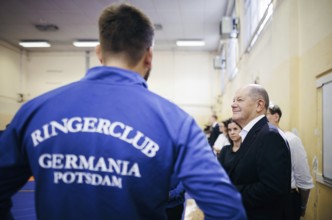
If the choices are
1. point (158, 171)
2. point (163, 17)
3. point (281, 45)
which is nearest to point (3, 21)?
point (163, 17)

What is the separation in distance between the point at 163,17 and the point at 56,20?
3.45 m

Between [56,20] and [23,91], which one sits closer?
[56,20]

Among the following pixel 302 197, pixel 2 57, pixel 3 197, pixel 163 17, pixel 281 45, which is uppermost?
pixel 163 17

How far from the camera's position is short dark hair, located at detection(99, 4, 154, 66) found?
0.97m

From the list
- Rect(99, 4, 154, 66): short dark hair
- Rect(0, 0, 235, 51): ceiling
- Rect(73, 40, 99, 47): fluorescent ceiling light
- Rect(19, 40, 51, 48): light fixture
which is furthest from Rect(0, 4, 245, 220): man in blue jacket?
Rect(19, 40, 51, 48): light fixture

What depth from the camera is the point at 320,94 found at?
8.59ft

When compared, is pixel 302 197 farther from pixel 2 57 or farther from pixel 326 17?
pixel 2 57

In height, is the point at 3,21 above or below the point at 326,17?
above

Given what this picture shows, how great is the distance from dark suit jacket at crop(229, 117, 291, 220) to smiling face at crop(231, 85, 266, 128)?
0.28 metres

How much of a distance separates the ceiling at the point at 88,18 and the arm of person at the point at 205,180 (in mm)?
7344

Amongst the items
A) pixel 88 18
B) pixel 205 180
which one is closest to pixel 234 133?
pixel 205 180

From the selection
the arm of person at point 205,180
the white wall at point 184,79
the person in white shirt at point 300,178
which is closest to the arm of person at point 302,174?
the person in white shirt at point 300,178

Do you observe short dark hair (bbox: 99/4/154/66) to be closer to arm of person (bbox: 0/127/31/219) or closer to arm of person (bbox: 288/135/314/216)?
arm of person (bbox: 0/127/31/219)

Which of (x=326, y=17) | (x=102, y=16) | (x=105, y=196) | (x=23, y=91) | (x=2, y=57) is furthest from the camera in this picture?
(x=23, y=91)
